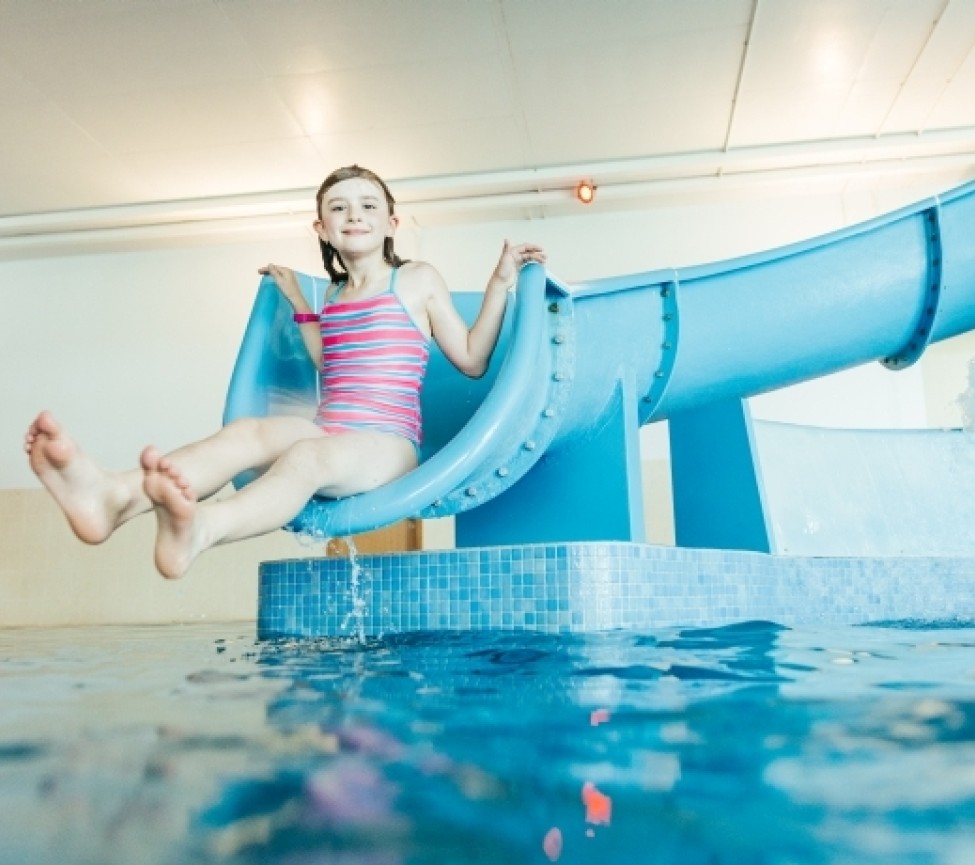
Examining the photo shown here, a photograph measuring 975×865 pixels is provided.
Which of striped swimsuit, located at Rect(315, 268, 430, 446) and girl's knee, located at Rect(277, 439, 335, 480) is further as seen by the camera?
striped swimsuit, located at Rect(315, 268, 430, 446)

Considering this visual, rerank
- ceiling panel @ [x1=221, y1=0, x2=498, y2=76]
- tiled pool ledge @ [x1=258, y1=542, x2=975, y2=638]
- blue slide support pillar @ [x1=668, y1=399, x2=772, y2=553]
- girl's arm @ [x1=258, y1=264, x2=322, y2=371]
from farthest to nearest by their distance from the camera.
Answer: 1. ceiling panel @ [x1=221, y1=0, x2=498, y2=76]
2. blue slide support pillar @ [x1=668, y1=399, x2=772, y2=553]
3. girl's arm @ [x1=258, y1=264, x2=322, y2=371]
4. tiled pool ledge @ [x1=258, y1=542, x2=975, y2=638]

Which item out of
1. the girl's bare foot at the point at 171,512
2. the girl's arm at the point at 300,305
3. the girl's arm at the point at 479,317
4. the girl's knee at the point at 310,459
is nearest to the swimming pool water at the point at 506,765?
the girl's bare foot at the point at 171,512

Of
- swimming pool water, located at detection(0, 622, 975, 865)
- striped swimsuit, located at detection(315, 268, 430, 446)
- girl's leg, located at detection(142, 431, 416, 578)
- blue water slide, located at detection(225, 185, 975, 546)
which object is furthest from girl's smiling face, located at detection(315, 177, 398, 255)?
swimming pool water, located at detection(0, 622, 975, 865)

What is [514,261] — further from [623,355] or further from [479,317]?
[623,355]

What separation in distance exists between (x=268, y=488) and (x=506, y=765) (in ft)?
3.02

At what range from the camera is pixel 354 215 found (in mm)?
2000

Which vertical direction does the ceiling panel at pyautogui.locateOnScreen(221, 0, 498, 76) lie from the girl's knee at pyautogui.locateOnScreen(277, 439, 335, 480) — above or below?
above

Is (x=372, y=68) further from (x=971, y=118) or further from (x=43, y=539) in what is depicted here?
(x=43, y=539)

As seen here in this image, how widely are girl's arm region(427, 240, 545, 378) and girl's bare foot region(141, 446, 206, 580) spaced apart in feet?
2.99

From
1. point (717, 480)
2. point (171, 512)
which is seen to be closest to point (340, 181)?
point (171, 512)

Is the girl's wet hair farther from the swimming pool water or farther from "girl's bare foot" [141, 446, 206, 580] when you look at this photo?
the swimming pool water

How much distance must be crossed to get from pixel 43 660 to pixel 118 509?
70 cm

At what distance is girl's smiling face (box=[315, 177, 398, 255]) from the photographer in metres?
2.00

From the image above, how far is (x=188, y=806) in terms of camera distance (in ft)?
1.64
